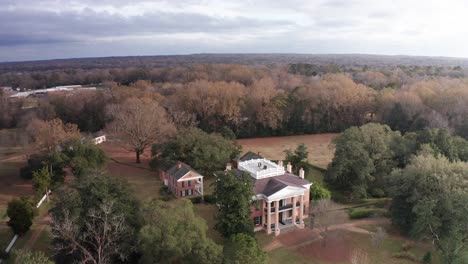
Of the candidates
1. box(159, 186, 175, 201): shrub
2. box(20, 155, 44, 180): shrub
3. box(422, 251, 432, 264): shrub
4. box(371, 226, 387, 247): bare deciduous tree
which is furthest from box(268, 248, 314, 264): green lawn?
box(20, 155, 44, 180): shrub

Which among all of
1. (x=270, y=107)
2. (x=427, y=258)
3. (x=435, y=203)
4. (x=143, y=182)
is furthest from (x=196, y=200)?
(x=270, y=107)

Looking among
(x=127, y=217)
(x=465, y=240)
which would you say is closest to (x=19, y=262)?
(x=127, y=217)

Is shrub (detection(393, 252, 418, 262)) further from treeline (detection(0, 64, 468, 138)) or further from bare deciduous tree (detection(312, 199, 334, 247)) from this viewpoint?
treeline (detection(0, 64, 468, 138))

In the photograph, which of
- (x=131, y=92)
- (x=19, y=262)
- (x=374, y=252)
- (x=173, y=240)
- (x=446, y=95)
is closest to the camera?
(x=19, y=262)

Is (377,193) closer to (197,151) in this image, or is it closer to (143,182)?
(197,151)

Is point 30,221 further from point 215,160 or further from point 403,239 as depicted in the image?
point 403,239
